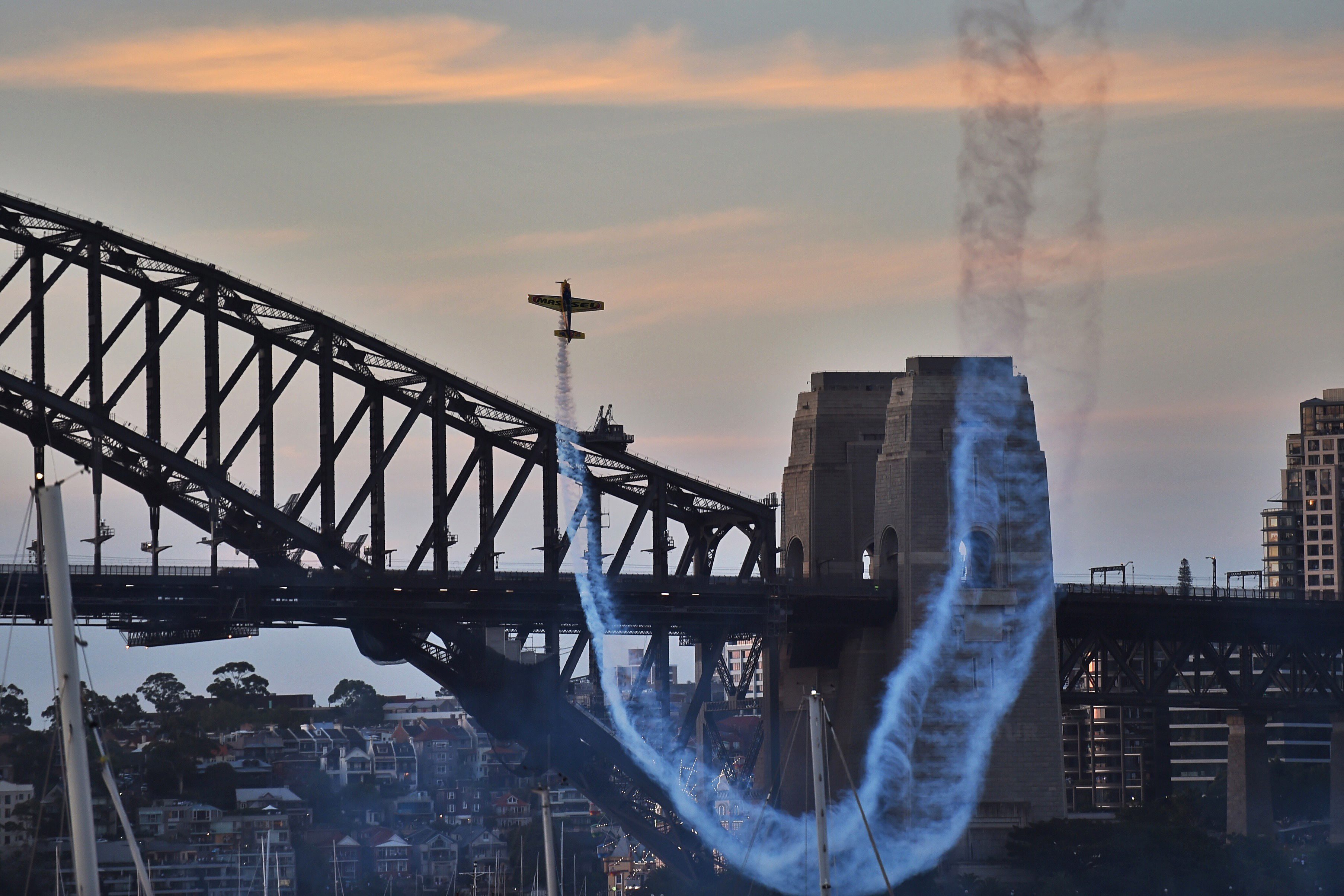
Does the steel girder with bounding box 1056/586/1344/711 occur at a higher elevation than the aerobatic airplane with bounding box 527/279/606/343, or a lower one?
lower

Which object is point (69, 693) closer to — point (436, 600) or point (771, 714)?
point (436, 600)

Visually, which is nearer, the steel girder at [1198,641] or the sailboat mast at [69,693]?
the sailboat mast at [69,693]

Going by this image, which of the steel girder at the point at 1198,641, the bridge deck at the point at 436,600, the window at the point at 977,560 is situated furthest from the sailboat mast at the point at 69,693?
the steel girder at the point at 1198,641

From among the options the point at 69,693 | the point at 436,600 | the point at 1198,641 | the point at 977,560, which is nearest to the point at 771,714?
the point at 977,560

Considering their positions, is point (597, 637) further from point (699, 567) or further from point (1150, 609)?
point (1150, 609)

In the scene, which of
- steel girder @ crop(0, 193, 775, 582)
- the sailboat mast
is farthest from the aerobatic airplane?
the sailboat mast

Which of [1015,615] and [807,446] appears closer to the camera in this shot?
[1015,615]

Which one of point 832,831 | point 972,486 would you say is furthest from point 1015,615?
point 832,831

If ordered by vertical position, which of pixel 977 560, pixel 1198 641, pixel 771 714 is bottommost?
pixel 771 714

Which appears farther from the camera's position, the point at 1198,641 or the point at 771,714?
the point at 1198,641

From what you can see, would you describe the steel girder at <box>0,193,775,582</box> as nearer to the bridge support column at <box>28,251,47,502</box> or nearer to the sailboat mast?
the bridge support column at <box>28,251,47,502</box>

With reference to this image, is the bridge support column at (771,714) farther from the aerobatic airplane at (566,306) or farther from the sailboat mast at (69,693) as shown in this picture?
the sailboat mast at (69,693)
